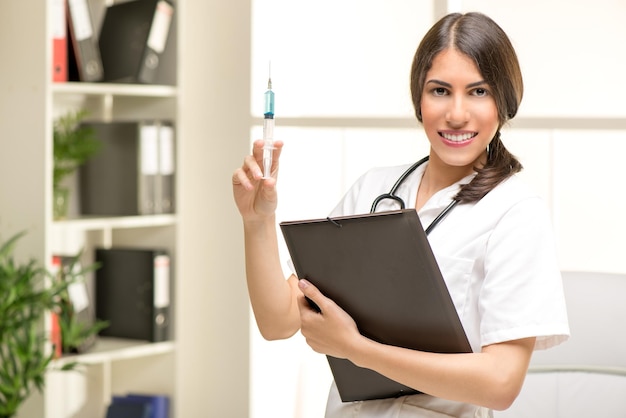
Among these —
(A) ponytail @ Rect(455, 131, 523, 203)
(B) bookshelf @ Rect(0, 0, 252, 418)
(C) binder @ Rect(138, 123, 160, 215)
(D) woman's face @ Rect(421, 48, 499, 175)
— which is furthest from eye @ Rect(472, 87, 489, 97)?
(C) binder @ Rect(138, 123, 160, 215)

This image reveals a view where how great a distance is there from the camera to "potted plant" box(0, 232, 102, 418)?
101 inches

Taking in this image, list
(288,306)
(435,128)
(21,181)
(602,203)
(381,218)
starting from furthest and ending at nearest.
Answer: (21,181) < (602,203) < (288,306) < (435,128) < (381,218)

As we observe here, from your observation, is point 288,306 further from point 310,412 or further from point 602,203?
point 602,203

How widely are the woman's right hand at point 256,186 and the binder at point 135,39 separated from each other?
1714 mm

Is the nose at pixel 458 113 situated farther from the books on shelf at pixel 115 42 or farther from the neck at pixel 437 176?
the books on shelf at pixel 115 42

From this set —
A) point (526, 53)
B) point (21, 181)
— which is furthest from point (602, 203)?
point (21, 181)

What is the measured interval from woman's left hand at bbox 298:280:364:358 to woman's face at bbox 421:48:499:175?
269 millimetres

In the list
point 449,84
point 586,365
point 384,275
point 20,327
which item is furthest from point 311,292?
point 20,327

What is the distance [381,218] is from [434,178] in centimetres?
25

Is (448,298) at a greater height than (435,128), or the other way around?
(435,128)

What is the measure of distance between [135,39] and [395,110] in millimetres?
891

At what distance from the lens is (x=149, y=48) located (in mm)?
3029

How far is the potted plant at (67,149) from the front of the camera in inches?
115

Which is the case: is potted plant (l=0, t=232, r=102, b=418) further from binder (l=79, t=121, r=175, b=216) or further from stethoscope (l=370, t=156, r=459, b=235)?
stethoscope (l=370, t=156, r=459, b=235)
